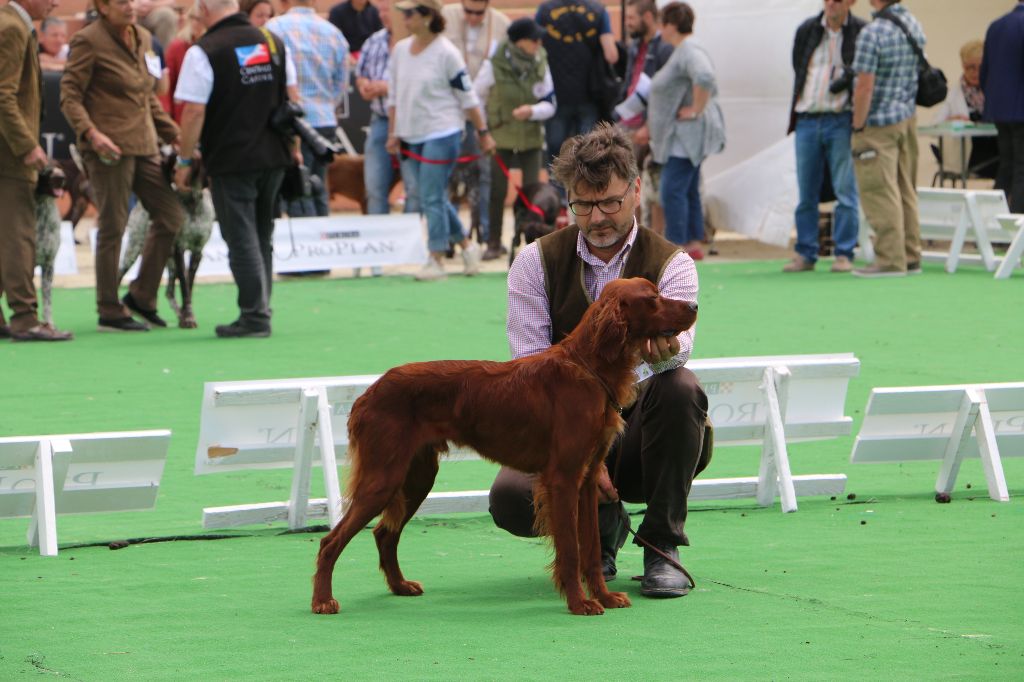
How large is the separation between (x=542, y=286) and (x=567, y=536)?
0.81 m

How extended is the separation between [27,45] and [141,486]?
504 cm

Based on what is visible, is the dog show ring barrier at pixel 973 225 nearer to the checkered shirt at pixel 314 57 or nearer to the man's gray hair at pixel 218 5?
the checkered shirt at pixel 314 57

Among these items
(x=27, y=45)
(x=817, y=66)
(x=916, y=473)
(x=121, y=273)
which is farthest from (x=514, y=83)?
(x=916, y=473)

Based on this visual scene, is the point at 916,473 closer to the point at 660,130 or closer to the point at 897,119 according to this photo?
the point at 897,119

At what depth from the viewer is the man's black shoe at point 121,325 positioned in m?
10.6

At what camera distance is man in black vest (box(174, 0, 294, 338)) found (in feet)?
31.4

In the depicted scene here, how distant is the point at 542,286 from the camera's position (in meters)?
4.69

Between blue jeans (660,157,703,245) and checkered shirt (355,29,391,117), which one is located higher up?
checkered shirt (355,29,391,117)

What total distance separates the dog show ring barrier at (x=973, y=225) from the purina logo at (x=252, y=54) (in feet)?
19.9

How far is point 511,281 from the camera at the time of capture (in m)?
4.76

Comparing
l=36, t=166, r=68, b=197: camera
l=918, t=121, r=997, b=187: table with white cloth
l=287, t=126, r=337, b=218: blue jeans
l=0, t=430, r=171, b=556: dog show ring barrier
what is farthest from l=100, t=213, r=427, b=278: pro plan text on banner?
l=0, t=430, r=171, b=556: dog show ring barrier

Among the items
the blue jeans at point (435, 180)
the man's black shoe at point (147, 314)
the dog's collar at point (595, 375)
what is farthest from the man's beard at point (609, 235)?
the blue jeans at point (435, 180)

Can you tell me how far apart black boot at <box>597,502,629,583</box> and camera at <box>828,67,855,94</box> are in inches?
325

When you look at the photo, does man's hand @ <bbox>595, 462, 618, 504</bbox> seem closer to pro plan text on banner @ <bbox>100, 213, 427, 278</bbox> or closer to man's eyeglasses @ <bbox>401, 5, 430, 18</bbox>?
man's eyeglasses @ <bbox>401, 5, 430, 18</bbox>
